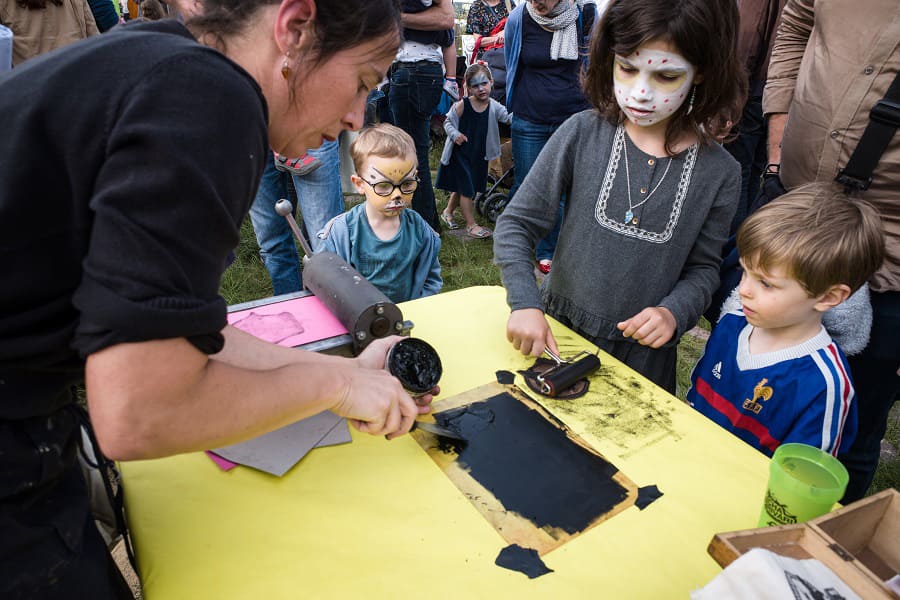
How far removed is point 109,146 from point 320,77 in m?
0.33

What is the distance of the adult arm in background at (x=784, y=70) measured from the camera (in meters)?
1.86

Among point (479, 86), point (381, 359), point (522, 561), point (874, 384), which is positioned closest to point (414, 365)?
point (381, 359)

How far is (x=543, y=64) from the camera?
364cm

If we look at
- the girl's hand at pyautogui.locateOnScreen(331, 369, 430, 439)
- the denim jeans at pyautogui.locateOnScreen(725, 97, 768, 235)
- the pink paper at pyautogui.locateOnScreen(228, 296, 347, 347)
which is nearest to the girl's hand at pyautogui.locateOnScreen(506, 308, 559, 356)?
the pink paper at pyautogui.locateOnScreen(228, 296, 347, 347)

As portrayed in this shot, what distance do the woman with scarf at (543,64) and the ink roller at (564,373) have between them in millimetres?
2637

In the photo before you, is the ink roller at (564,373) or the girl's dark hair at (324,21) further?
the ink roller at (564,373)

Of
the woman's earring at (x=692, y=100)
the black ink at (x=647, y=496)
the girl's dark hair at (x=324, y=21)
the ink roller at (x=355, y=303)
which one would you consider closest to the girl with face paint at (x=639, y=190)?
the woman's earring at (x=692, y=100)

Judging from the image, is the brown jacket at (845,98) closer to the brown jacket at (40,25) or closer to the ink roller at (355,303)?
the ink roller at (355,303)

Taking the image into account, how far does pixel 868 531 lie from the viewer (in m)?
0.79

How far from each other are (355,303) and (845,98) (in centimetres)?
144

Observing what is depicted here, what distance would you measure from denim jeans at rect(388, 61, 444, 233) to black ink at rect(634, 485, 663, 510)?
292 centimetres

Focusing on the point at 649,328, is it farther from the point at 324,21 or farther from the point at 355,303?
the point at 324,21

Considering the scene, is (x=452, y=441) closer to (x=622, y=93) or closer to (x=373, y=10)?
(x=373, y=10)

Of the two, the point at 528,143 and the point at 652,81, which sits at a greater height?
the point at 652,81
